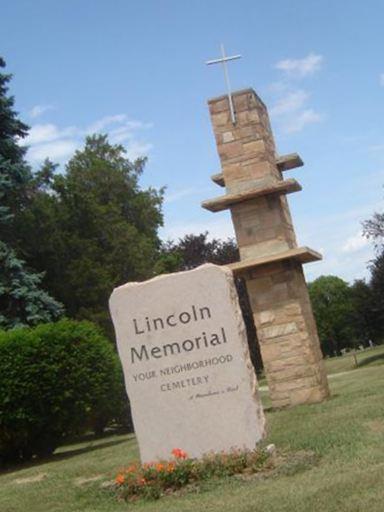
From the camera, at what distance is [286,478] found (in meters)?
7.05

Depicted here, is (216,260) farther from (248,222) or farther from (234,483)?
(234,483)

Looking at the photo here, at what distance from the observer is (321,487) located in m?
6.24

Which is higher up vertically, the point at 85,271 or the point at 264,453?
the point at 85,271

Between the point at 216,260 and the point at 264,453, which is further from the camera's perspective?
the point at 216,260

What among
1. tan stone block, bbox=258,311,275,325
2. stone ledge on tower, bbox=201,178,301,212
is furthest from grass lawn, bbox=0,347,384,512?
stone ledge on tower, bbox=201,178,301,212

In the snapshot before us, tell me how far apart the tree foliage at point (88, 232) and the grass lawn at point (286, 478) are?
45.8 ft

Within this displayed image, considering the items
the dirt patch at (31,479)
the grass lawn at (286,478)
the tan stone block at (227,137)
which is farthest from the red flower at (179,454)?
the tan stone block at (227,137)

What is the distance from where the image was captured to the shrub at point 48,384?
41.0ft

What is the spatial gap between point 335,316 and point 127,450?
67.2 meters

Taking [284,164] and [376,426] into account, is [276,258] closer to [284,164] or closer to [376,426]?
[284,164]

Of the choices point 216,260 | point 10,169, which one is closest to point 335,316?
point 216,260

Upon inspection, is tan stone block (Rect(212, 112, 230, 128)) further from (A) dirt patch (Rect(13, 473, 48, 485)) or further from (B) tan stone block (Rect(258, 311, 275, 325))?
(A) dirt patch (Rect(13, 473, 48, 485))

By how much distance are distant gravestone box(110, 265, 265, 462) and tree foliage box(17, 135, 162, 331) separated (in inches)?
686

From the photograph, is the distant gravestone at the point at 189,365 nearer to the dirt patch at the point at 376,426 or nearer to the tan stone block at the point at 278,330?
the dirt patch at the point at 376,426
